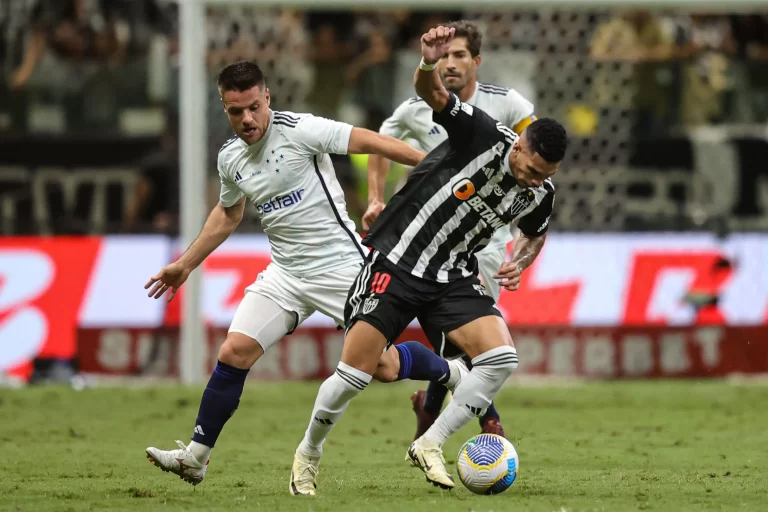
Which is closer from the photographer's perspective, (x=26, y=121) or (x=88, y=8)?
(x=26, y=121)

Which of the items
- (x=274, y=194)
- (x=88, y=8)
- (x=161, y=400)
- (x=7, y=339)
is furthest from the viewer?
(x=88, y=8)

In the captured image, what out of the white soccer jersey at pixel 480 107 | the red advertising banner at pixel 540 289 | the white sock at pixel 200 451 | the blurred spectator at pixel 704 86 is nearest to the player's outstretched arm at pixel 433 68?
the white soccer jersey at pixel 480 107

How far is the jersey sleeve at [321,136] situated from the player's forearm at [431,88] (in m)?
0.70

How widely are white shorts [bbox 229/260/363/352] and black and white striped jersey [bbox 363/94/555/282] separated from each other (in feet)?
1.82

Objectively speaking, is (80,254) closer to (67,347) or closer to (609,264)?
(67,347)

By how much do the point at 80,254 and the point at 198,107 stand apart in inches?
76.6

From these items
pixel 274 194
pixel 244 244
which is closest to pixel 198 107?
pixel 244 244

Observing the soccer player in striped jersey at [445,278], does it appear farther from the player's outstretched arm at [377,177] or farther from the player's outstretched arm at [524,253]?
the player's outstretched arm at [377,177]

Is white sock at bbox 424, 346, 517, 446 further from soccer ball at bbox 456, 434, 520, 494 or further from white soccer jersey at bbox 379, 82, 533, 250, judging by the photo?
white soccer jersey at bbox 379, 82, 533, 250

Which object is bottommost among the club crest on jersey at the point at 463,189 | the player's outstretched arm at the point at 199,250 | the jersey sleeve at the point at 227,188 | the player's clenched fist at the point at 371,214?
the player's outstretched arm at the point at 199,250

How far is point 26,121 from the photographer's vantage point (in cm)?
1426

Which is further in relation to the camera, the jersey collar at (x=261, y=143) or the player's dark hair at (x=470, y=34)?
the player's dark hair at (x=470, y=34)

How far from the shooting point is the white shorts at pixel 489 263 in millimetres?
7934

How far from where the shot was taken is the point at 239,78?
6.50 metres
